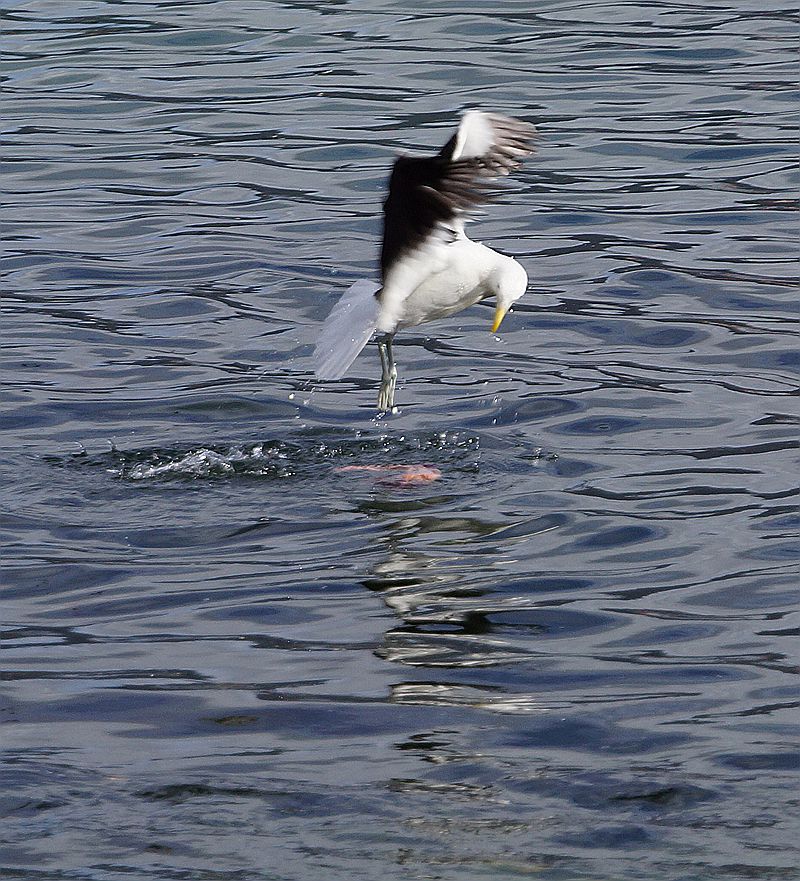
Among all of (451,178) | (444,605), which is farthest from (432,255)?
(444,605)

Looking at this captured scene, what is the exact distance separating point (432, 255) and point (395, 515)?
1410 millimetres

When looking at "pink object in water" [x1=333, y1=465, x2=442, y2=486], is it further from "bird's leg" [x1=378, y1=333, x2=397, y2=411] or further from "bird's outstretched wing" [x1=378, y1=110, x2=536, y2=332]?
"bird's outstretched wing" [x1=378, y1=110, x2=536, y2=332]

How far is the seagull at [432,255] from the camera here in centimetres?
761

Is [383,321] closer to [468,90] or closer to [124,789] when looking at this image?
[124,789]

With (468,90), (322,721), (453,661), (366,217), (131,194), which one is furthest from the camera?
(468,90)

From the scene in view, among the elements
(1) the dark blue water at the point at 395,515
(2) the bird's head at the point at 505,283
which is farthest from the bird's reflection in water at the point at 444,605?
(2) the bird's head at the point at 505,283

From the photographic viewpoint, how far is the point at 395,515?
7504 millimetres

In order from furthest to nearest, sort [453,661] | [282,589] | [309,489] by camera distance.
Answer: [309,489]
[282,589]
[453,661]

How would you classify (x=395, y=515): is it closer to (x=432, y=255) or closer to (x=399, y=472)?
(x=399, y=472)

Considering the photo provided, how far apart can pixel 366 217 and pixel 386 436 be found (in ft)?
15.2

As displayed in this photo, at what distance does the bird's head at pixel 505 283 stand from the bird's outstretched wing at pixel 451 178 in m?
0.71

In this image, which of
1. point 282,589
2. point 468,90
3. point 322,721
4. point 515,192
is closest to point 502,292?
point 282,589

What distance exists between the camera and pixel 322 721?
5594 mm

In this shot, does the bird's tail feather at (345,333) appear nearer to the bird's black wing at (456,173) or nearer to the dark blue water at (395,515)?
the dark blue water at (395,515)
